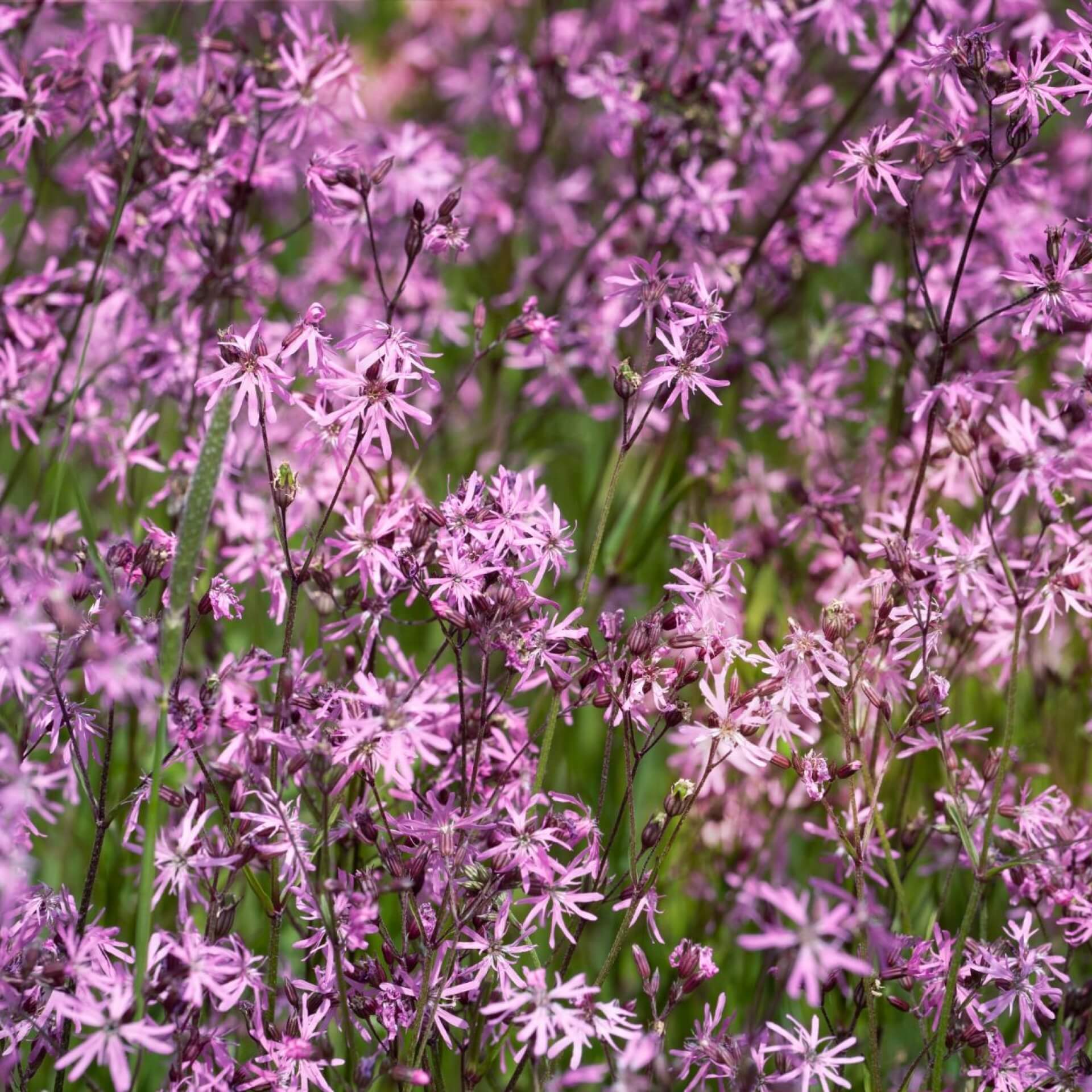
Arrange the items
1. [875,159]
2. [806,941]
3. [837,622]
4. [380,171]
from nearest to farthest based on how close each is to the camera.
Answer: [806,941] < [837,622] < [875,159] < [380,171]

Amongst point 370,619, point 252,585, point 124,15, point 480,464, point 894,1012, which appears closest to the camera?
point 370,619

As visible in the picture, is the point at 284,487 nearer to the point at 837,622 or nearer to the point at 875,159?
the point at 837,622

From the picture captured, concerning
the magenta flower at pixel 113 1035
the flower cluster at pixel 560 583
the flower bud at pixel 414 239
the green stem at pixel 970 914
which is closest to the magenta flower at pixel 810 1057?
the flower cluster at pixel 560 583

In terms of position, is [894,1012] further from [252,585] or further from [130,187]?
[130,187]

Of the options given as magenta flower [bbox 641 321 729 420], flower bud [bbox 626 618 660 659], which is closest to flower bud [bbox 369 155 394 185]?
magenta flower [bbox 641 321 729 420]

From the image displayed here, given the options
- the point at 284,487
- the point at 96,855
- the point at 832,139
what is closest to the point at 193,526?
the point at 284,487

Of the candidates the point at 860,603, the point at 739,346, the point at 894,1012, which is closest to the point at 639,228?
the point at 739,346

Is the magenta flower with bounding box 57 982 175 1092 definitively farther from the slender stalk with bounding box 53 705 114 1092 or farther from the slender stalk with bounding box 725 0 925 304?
the slender stalk with bounding box 725 0 925 304

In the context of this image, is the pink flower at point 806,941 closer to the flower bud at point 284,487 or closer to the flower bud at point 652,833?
the flower bud at point 652,833

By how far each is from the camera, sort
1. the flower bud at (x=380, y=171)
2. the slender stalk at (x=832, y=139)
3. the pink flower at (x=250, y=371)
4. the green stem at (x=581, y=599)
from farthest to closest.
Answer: the slender stalk at (x=832, y=139)
the flower bud at (x=380, y=171)
the pink flower at (x=250, y=371)
the green stem at (x=581, y=599)

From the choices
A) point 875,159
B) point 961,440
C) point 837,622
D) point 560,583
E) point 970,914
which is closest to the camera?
point 970,914

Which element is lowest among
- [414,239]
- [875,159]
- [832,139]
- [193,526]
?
[193,526]
